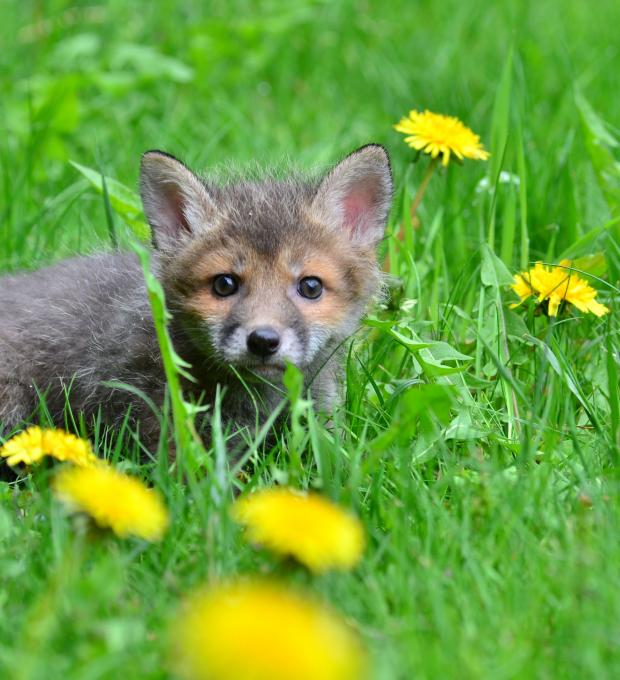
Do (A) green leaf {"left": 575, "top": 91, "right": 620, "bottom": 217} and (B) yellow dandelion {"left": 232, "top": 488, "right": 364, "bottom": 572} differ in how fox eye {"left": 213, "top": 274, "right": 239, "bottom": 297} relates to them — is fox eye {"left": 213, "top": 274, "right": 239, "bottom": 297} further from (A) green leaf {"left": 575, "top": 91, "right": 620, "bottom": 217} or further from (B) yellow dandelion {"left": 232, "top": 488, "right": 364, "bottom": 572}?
(A) green leaf {"left": 575, "top": 91, "right": 620, "bottom": 217}

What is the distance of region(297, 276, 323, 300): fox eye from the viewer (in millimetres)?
4203

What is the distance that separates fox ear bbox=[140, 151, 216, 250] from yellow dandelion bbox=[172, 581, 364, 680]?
256cm

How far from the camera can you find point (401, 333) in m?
4.27

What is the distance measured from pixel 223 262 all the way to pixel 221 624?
96.6 inches

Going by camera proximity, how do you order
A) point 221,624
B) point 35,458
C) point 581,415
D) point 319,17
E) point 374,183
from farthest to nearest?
1. point 319,17
2. point 374,183
3. point 581,415
4. point 35,458
5. point 221,624

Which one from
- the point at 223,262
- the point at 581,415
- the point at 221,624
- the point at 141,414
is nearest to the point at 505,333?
the point at 581,415

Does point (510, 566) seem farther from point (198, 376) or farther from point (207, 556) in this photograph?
point (198, 376)

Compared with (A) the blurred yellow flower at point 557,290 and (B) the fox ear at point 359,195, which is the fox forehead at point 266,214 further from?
(A) the blurred yellow flower at point 557,290

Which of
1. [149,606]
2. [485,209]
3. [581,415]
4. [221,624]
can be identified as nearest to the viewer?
[221,624]

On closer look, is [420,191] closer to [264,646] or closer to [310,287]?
[310,287]

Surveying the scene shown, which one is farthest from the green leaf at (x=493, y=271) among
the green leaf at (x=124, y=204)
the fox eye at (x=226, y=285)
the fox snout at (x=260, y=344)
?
the green leaf at (x=124, y=204)

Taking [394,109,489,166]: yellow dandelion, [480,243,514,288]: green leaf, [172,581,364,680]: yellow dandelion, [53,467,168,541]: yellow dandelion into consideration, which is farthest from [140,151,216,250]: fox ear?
[172,581,364,680]: yellow dandelion

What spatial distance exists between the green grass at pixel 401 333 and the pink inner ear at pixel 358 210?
0.95 feet

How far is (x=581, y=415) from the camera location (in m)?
4.14
